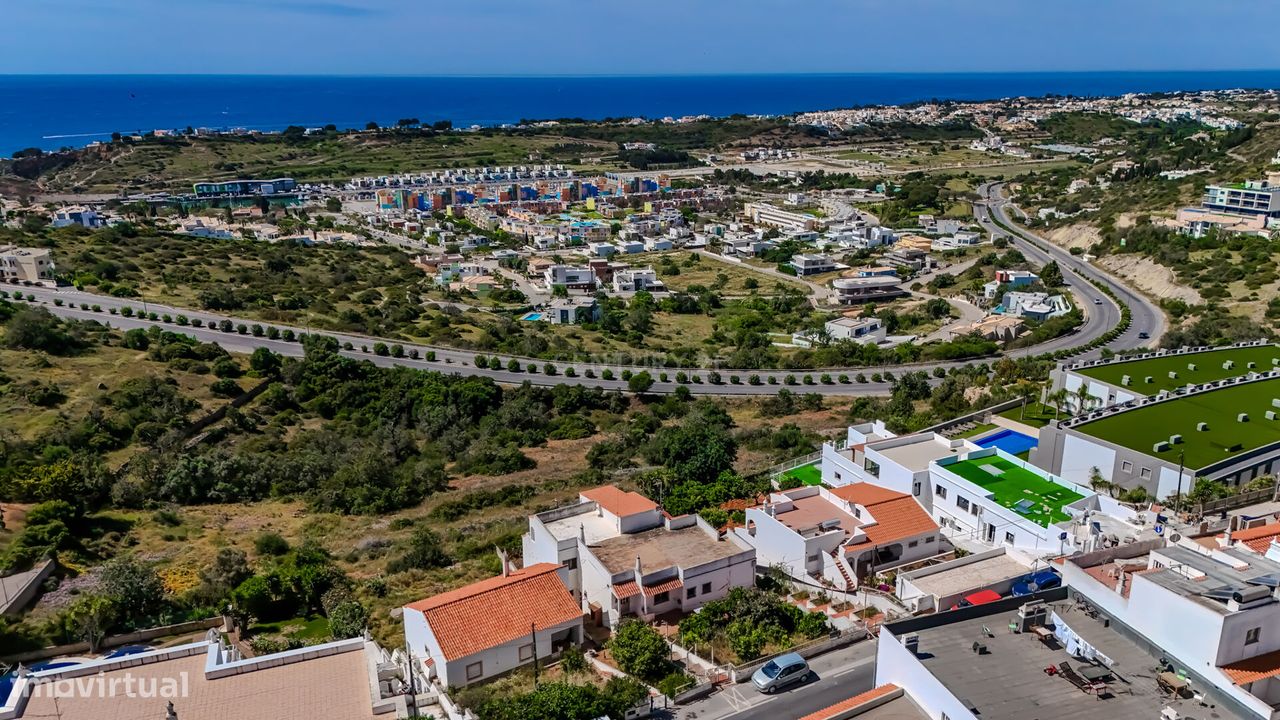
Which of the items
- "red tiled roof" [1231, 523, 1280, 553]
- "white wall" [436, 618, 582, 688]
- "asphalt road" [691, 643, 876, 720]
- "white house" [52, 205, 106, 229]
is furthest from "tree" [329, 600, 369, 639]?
"white house" [52, 205, 106, 229]

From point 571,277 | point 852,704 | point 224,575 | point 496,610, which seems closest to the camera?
point 852,704

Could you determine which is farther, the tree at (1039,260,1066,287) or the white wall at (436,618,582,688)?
the tree at (1039,260,1066,287)

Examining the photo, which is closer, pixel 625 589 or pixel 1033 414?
pixel 625 589

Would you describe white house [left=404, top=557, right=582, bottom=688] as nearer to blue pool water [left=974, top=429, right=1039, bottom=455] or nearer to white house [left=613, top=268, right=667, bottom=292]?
blue pool water [left=974, top=429, right=1039, bottom=455]

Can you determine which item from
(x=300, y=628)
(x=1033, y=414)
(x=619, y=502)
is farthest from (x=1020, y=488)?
(x=300, y=628)

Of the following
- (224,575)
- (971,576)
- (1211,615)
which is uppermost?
(1211,615)

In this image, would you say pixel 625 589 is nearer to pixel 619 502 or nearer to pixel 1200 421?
pixel 619 502

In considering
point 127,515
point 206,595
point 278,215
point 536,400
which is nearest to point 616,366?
point 536,400
